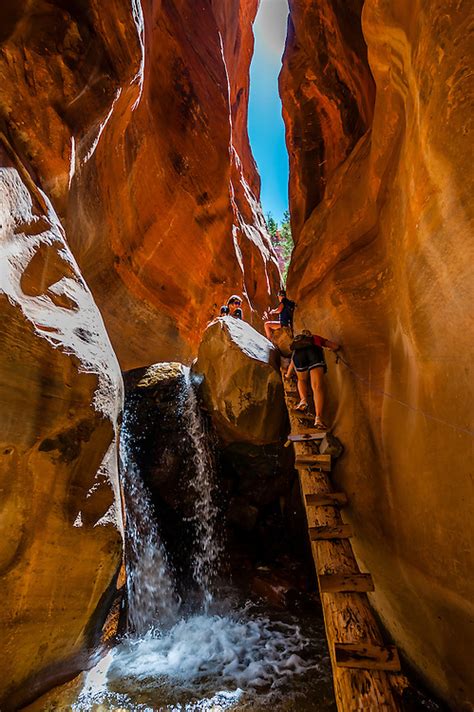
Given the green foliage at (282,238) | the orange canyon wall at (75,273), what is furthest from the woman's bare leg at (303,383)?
the green foliage at (282,238)

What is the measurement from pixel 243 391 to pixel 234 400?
0.27m

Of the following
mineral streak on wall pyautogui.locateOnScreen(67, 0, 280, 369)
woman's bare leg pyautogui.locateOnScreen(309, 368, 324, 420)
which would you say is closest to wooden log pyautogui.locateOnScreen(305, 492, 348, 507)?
woman's bare leg pyautogui.locateOnScreen(309, 368, 324, 420)

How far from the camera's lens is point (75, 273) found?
4918 mm

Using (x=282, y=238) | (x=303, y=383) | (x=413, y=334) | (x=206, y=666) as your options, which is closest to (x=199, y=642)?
(x=206, y=666)

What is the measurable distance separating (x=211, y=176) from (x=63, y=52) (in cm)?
804

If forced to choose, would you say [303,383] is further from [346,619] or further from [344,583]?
[346,619]

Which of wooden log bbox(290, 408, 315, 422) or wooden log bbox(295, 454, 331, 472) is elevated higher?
wooden log bbox(290, 408, 315, 422)

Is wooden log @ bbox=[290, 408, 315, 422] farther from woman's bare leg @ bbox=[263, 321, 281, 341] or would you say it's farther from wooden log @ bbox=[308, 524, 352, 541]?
woman's bare leg @ bbox=[263, 321, 281, 341]

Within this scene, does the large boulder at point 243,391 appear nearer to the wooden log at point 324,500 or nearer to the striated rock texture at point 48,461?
the wooden log at point 324,500

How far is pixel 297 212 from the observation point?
11.2 metres

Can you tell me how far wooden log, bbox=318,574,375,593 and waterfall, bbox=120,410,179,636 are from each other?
360 centimetres

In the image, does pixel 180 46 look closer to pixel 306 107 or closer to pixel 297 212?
pixel 306 107

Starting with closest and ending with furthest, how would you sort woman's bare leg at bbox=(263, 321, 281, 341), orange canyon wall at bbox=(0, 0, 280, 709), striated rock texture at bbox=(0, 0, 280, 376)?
orange canyon wall at bbox=(0, 0, 280, 709) → striated rock texture at bbox=(0, 0, 280, 376) → woman's bare leg at bbox=(263, 321, 281, 341)

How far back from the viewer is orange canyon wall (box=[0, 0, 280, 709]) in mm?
3445
